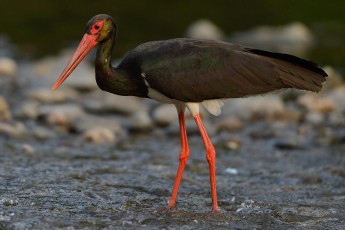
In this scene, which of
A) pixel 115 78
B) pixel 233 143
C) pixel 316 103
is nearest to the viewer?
pixel 115 78

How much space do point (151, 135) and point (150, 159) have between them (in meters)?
1.49

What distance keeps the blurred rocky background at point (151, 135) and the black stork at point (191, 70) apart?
0.31 metres

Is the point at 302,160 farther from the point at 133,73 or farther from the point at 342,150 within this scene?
the point at 133,73

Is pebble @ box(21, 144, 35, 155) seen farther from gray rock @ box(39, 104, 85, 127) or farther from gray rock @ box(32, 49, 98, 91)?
gray rock @ box(32, 49, 98, 91)

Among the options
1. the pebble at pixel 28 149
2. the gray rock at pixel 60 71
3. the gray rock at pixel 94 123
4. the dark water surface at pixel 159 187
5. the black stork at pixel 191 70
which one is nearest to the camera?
the dark water surface at pixel 159 187

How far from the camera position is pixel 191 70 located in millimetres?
7785

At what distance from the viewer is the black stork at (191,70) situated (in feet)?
25.2

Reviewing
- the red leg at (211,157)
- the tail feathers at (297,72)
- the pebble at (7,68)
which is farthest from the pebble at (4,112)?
the tail feathers at (297,72)

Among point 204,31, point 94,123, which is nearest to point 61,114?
point 94,123

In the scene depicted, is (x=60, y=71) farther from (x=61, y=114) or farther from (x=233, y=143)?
(x=233, y=143)

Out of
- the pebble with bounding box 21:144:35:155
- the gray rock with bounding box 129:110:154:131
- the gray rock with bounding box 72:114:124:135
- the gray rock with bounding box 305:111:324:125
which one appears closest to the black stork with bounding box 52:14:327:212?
the pebble with bounding box 21:144:35:155

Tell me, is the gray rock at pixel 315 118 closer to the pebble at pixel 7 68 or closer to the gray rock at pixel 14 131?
the gray rock at pixel 14 131

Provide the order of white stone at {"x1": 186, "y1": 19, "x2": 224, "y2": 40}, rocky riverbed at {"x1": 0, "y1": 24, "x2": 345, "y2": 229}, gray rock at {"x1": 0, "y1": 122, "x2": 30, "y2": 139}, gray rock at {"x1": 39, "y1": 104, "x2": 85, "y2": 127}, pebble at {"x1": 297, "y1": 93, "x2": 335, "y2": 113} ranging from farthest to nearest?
white stone at {"x1": 186, "y1": 19, "x2": 224, "y2": 40} → pebble at {"x1": 297, "y1": 93, "x2": 335, "y2": 113} → gray rock at {"x1": 39, "y1": 104, "x2": 85, "y2": 127} → gray rock at {"x1": 0, "y1": 122, "x2": 30, "y2": 139} → rocky riverbed at {"x1": 0, "y1": 24, "x2": 345, "y2": 229}

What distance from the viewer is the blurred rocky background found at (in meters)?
7.57
